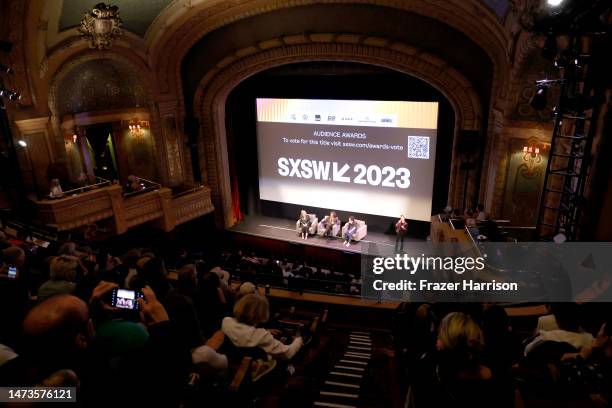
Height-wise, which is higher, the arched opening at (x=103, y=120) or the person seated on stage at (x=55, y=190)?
the arched opening at (x=103, y=120)

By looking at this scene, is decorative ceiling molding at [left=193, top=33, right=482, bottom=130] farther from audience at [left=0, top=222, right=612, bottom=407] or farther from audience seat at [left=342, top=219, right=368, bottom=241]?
audience at [left=0, top=222, right=612, bottom=407]

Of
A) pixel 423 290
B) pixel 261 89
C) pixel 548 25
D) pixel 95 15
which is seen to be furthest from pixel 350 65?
pixel 423 290

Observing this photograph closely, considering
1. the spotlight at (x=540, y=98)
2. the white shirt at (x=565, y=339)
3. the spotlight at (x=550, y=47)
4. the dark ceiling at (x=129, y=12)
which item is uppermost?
the dark ceiling at (x=129, y=12)

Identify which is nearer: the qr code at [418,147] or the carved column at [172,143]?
the qr code at [418,147]

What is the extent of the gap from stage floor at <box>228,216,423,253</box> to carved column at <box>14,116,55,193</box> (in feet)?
16.8

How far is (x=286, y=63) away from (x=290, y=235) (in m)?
4.65

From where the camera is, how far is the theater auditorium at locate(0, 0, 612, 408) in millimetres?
2437

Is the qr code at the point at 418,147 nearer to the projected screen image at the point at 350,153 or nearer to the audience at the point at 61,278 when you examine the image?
the projected screen image at the point at 350,153

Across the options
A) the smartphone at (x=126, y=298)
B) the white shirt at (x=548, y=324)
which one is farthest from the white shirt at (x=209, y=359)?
the white shirt at (x=548, y=324)

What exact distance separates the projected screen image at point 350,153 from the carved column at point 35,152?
548 centimetres

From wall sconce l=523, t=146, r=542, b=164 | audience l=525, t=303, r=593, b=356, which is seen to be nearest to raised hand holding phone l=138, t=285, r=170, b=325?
audience l=525, t=303, r=593, b=356

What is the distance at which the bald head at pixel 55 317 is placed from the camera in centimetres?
225

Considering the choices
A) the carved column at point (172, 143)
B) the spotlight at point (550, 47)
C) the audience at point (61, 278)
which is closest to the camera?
the audience at point (61, 278)

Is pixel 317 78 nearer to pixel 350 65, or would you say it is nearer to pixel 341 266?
pixel 350 65
